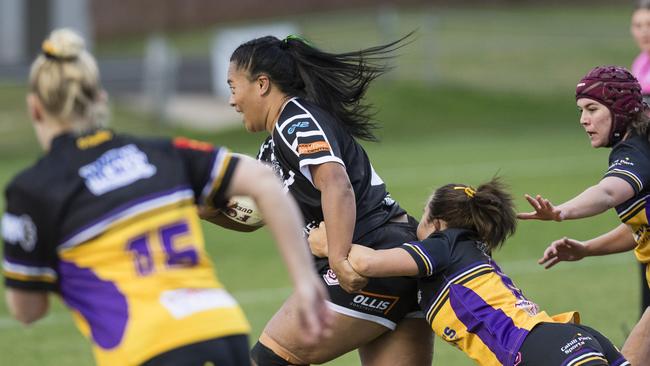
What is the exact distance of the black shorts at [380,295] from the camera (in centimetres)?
487

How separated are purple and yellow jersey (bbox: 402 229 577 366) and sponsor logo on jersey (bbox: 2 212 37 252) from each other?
1.76 meters

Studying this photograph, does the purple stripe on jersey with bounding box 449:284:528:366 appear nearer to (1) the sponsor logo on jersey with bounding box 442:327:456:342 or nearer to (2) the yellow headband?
(1) the sponsor logo on jersey with bounding box 442:327:456:342

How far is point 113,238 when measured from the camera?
3293 mm

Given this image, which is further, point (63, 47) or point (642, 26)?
point (642, 26)

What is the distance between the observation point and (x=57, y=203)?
10.7ft

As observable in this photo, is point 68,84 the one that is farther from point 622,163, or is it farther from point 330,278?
point 622,163

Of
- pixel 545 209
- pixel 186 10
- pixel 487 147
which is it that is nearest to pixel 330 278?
pixel 545 209

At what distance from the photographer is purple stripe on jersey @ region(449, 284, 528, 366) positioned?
4.46 m

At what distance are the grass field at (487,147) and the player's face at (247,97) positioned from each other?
209 cm

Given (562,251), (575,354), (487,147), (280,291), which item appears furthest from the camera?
(487,147)

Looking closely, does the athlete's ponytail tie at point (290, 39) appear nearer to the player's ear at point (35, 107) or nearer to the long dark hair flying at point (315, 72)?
the long dark hair flying at point (315, 72)

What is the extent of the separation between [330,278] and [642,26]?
133 inches

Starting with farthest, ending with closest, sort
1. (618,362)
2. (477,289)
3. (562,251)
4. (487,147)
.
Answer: (487,147)
(562,251)
(477,289)
(618,362)

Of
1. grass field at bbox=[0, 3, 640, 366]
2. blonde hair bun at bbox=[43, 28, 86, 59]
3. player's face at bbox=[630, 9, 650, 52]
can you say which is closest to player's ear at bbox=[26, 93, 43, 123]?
blonde hair bun at bbox=[43, 28, 86, 59]
